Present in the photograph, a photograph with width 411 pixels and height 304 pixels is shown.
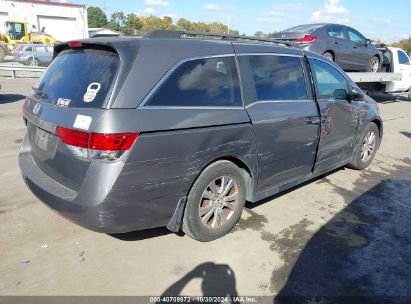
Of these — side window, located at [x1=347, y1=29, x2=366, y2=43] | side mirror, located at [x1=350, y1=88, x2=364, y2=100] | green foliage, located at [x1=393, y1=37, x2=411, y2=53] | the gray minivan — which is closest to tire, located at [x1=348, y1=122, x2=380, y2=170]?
side mirror, located at [x1=350, y1=88, x2=364, y2=100]

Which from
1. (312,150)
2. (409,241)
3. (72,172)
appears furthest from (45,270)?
(409,241)

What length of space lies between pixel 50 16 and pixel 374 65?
148 feet

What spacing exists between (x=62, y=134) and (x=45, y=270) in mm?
1139

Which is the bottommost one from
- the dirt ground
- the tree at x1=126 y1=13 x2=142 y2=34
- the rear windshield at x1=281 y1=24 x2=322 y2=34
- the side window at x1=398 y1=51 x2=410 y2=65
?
the dirt ground

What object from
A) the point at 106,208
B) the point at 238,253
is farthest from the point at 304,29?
the point at 106,208

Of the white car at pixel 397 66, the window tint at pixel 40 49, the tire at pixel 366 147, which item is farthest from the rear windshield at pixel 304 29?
the window tint at pixel 40 49

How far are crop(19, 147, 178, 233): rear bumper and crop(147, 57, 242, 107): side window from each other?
78cm

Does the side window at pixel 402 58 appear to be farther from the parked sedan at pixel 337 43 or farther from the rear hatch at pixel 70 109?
the rear hatch at pixel 70 109

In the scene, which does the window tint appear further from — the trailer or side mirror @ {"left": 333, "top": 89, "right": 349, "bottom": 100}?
side mirror @ {"left": 333, "top": 89, "right": 349, "bottom": 100}

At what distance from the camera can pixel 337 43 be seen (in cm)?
919

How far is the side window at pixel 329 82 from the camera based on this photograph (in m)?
4.68

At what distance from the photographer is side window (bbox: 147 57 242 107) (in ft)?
10.1

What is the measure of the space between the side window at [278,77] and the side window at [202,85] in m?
0.34

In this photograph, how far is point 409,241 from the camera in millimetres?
3812
